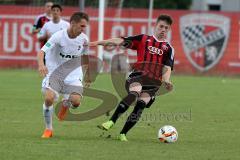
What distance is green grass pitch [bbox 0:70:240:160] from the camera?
9.45 metres

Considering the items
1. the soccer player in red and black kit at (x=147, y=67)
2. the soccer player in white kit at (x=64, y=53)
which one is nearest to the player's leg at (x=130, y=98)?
the soccer player in red and black kit at (x=147, y=67)

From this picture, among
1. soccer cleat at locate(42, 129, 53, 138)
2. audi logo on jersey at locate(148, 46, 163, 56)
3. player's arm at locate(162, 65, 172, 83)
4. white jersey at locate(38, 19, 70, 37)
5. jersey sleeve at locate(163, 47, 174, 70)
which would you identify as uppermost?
audi logo on jersey at locate(148, 46, 163, 56)

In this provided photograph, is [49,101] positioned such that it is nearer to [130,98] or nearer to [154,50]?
[130,98]

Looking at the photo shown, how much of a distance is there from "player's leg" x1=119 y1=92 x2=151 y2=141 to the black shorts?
0.15m

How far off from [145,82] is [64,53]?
1.34 metres

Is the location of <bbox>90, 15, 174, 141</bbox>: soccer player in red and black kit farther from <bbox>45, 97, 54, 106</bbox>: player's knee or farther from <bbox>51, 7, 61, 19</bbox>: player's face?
<bbox>51, 7, 61, 19</bbox>: player's face

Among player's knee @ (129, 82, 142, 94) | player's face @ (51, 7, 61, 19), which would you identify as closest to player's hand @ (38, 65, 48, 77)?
player's knee @ (129, 82, 142, 94)

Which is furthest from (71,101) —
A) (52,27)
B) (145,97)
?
(52,27)

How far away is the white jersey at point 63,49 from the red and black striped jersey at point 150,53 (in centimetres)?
72

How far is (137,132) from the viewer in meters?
12.1

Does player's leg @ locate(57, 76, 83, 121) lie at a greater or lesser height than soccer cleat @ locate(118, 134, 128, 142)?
greater

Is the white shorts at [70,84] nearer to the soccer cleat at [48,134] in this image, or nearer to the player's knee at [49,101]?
the player's knee at [49,101]

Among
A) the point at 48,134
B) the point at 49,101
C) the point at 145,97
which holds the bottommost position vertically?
the point at 48,134

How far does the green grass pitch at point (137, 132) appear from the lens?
9445mm
